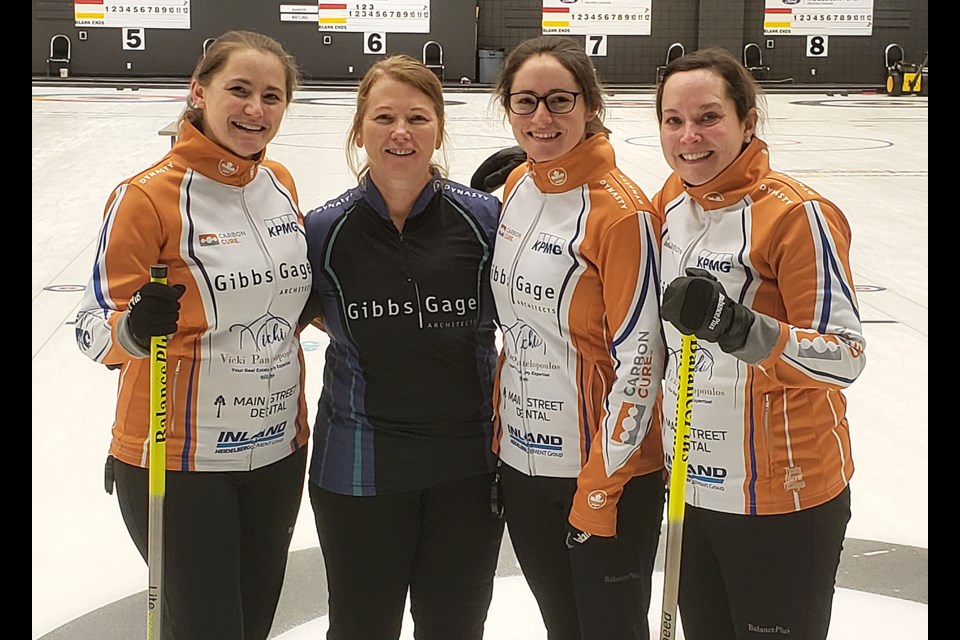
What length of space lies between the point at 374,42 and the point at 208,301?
18.6m

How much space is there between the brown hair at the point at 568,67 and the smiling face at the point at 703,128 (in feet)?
0.66

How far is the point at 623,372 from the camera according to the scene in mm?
1845

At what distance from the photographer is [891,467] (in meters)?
3.64

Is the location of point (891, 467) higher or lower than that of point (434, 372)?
lower

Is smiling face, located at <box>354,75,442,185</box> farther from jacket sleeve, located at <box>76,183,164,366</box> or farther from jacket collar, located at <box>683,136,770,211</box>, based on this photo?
jacket collar, located at <box>683,136,770,211</box>

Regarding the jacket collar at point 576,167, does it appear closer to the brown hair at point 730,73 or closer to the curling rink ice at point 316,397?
the brown hair at point 730,73

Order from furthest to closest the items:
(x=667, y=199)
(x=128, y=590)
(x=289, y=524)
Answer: (x=128, y=590) → (x=289, y=524) → (x=667, y=199)

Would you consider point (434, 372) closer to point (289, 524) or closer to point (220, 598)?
point (289, 524)

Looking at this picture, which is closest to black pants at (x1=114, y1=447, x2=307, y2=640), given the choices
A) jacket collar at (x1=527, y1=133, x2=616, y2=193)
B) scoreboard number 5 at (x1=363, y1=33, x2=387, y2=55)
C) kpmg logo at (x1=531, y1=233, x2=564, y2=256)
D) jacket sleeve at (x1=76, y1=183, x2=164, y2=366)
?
jacket sleeve at (x1=76, y1=183, x2=164, y2=366)

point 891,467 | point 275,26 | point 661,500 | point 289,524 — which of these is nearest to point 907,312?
point 891,467

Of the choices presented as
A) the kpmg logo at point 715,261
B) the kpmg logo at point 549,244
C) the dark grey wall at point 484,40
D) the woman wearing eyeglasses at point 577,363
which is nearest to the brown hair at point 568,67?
the woman wearing eyeglasses at point 577,363

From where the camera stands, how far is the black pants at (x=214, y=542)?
6.40ft

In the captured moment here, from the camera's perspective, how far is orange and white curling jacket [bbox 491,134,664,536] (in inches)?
72.7

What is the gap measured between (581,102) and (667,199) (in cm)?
25
